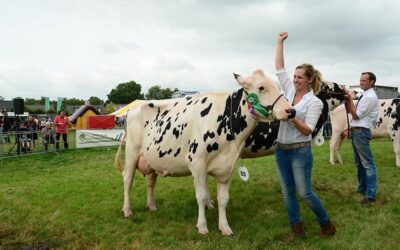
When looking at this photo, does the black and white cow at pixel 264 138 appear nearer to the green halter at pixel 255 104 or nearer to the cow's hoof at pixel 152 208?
the green halter at pixel 255 104

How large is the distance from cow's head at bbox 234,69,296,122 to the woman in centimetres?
18

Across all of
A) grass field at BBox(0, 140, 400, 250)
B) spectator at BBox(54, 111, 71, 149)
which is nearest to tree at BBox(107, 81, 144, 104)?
spectator at BBox(54, 111, 71, 149)

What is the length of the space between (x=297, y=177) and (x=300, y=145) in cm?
37

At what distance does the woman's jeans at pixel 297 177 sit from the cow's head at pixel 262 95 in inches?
18.4

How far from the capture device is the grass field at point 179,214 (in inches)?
196

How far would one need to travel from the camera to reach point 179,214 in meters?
6.36

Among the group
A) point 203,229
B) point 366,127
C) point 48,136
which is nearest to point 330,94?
point 366,127

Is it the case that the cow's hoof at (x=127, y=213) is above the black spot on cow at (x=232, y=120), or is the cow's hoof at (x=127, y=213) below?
below

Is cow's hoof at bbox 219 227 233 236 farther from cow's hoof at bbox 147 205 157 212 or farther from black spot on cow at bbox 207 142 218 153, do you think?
cow's hoof at bbox 147 205 157 212

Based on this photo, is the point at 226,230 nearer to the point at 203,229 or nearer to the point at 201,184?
the point at 203,229

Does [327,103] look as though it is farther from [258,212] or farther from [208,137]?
[208,137]

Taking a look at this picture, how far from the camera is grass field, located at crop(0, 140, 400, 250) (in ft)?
16.3

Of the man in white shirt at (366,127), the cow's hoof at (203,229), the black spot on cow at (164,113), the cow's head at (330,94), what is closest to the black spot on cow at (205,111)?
the black spot on cow at (164,113)

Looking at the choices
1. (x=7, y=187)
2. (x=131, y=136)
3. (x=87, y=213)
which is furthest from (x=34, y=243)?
(x=7, y=187)
